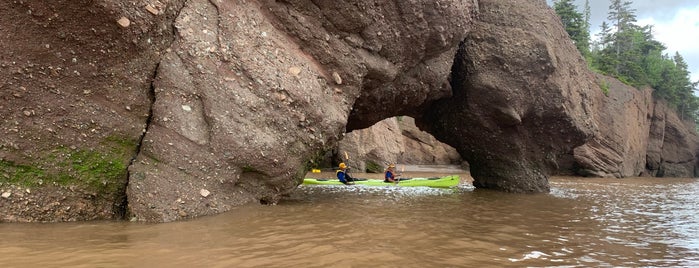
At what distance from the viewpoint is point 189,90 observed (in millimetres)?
6387

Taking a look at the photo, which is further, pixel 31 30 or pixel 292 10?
pixel 292 10

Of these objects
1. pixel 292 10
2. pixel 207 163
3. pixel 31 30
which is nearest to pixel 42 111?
pixel 31 30

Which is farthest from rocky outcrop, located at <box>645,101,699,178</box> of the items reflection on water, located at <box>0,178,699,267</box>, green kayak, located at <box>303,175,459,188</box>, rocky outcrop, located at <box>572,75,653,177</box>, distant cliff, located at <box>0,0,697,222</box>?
reflection on water, located at <box>0,178,699,267</box>

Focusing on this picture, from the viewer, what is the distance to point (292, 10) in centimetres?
798

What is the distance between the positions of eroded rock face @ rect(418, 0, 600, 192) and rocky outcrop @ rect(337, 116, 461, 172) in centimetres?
1059

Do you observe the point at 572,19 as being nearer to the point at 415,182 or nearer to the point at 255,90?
the point at 415,182

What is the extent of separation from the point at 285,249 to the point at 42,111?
3647 mm

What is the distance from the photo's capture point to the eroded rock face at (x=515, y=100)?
11.8 metres

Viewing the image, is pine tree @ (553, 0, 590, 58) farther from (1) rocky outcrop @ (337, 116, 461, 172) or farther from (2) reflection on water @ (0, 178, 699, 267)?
(2) reflection on water @ (0, 178, 699, 267)

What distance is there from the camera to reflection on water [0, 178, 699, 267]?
3.88m

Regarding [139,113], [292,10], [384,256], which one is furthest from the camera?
[292,10]

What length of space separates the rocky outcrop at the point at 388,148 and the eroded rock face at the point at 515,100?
10.6 m

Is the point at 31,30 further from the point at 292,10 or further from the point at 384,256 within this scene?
the point at 384,256

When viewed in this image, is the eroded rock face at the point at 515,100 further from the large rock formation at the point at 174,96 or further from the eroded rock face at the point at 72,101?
the eroded rock face at the point at 72,101
